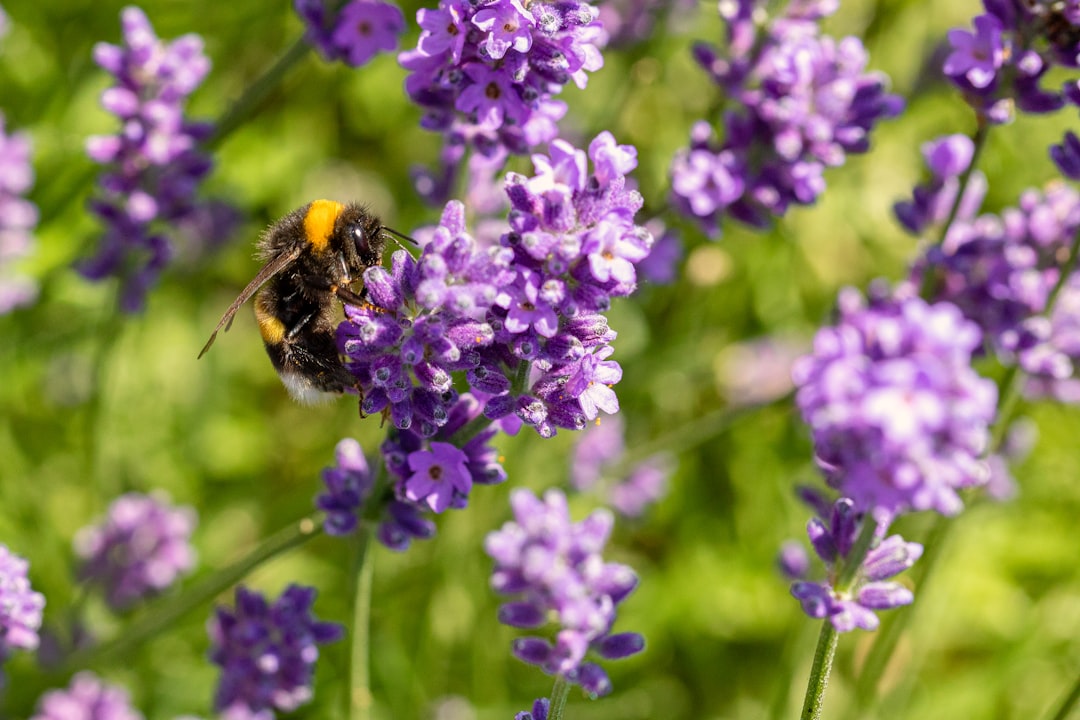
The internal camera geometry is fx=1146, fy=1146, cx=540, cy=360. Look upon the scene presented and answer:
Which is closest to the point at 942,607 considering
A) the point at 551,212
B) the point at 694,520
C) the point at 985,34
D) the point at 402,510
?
the point at 694,520

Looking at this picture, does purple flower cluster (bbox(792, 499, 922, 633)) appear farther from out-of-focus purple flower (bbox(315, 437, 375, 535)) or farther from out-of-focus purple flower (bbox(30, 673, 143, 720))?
out-of-focus purple flower (bbox(30, 673, 143, 720))

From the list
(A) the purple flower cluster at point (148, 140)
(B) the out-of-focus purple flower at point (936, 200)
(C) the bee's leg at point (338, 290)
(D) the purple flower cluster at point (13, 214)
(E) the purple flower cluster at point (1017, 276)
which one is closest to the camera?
(C) the bee's leg at point (338, 290)

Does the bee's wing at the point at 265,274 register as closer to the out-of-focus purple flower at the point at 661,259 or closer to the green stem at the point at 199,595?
the green stem at the point at 199,595

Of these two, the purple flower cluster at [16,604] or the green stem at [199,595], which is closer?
the purple flower cluster at [16,604]

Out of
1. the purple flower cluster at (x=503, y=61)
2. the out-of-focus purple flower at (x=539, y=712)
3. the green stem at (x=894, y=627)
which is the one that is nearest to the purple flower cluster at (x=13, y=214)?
the purple flower cluster at (x=503, y=61)

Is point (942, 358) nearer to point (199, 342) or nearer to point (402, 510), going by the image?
point (402, 510)

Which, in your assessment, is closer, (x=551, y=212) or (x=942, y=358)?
(x=942, y=358)

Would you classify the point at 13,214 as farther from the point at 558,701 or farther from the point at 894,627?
the point at 894,627
